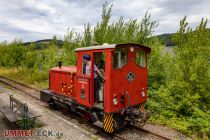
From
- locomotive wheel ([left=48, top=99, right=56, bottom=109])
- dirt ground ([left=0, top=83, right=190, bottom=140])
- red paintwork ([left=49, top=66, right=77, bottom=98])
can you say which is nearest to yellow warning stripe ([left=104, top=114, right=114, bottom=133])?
dirt ground ([left=0, top=83, right=190, bottom=140])

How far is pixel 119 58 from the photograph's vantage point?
7.21 meters

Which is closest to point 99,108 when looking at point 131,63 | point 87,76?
point 87,76

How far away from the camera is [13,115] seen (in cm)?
838

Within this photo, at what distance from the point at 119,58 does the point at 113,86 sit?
99 centimetres

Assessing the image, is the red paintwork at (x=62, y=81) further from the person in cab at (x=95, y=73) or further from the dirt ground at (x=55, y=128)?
the person in cab at (x=95, y=73)

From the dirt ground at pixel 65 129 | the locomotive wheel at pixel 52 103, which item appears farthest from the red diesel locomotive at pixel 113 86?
the locomotive wheel at pixel 52 103

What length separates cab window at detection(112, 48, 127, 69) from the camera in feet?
23.3

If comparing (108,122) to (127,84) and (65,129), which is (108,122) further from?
(65,129)

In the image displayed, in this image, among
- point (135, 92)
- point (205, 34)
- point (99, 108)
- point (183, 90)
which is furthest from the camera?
point (205, 34)

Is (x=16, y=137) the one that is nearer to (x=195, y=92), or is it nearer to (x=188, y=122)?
(x=188, y=122)

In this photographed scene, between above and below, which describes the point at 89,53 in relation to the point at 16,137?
above

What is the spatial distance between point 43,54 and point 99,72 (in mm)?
19838

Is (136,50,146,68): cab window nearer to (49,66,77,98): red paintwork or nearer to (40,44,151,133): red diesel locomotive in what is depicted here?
(40,44,151,133): red diesel locomotive

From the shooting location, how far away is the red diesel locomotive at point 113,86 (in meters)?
6.88
